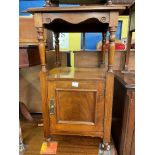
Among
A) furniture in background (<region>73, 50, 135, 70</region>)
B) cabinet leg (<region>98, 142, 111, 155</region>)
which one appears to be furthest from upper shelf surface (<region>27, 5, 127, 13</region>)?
cabinet leg (<region>98, 142, 111, 155</region>)

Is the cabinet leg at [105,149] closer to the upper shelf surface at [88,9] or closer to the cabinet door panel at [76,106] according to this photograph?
the cabinet door panel at [76,106]

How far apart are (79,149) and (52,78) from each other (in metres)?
0.54

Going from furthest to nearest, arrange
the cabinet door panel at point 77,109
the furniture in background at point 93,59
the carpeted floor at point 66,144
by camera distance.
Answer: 1. the furniture in background at point 93,59
2. the carpeted floor at point 66,144
3. the cabinet door panel at point 77,109

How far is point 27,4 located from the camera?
150 inches

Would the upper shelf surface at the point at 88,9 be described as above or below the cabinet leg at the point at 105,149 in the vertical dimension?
above

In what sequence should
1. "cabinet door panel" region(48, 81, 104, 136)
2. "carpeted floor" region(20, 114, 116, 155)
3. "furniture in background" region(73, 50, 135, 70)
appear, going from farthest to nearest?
1. "furniture in background" region(73, 50, 135, 70)
2. "carpeted floor" region(20, 114, 116, 155)
3. "cabinet door panel" region(48, 81, 104, 136)

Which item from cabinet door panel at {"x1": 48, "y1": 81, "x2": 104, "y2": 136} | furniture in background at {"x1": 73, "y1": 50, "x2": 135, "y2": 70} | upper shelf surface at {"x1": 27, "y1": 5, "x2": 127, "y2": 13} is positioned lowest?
cabinet door panel at {"x1": 48, "y1": 81, "x2": 104, "y2": 136}

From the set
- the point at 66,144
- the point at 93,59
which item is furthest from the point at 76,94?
the point at 93,59

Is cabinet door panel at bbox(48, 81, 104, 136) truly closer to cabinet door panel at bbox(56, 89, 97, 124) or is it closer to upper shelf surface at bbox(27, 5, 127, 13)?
cabinet door panel at bbox(56, 89, 97, 124)

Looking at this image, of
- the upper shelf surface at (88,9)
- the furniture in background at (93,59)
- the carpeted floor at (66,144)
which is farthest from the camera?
the furniture in background at (93,59)

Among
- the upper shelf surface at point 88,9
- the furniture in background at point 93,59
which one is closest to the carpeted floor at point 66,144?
the furniture in background at point 93,59
